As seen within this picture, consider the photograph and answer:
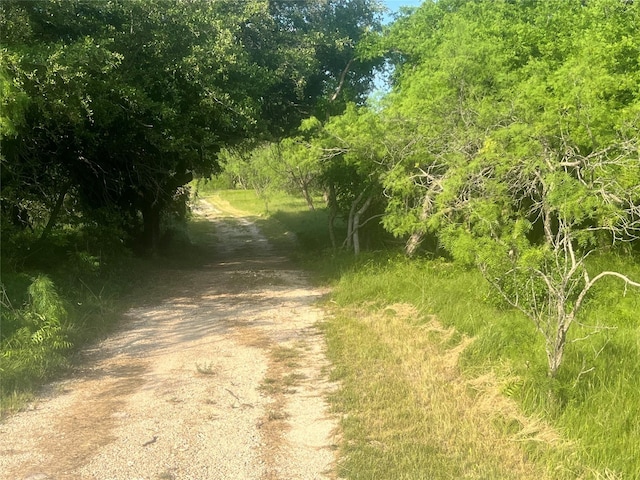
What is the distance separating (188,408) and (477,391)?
2858mm

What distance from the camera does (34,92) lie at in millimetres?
8195

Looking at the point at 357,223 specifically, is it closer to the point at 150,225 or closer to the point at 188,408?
the point at 150,225

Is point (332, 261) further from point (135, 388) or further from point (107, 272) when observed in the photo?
point (135, 388)

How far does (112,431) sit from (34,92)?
5510 millimetres

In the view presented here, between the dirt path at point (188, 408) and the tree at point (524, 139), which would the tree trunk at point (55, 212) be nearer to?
the dirt path at point (188, 408)

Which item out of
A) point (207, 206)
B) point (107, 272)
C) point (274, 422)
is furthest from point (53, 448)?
point (207, 206)

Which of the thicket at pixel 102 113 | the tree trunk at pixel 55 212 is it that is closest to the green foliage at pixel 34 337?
the thicket at pixel 102 113

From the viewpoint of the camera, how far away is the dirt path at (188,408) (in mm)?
4305

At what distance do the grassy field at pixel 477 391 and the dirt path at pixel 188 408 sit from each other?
0.36 m

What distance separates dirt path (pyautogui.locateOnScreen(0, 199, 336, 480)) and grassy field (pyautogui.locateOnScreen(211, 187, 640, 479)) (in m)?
0.36

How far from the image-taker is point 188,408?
538cm

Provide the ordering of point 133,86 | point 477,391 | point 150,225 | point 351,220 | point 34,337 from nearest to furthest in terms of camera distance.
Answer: point 477,391, point 34,337, point 133,86, point 351,220, point 150,225

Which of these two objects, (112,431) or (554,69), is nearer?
(112,431)

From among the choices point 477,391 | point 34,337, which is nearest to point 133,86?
point 34,337
